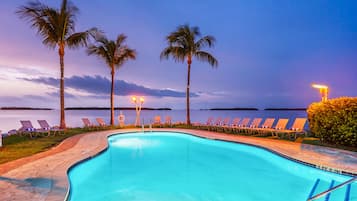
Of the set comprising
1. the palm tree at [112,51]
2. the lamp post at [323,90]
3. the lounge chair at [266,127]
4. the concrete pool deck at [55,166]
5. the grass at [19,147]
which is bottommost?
the concrete pool deck at [55,166]

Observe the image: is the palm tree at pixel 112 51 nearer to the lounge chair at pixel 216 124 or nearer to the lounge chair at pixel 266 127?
the lounge chair at pixel 216 124

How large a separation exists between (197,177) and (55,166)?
312 centimetres

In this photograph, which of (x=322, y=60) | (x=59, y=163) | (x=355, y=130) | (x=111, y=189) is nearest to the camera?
(x=111, y=189)

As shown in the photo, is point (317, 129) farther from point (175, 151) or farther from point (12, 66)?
point (12, 66)

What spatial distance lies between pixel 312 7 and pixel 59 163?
62.9 ft

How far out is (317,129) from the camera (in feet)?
29.5

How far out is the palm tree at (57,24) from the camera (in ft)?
36.6

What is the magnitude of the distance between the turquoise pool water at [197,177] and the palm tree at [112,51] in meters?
7.38

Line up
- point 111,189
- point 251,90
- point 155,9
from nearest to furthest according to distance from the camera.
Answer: point 111,189 < point 155,9 < point 251,90

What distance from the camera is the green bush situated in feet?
25.2

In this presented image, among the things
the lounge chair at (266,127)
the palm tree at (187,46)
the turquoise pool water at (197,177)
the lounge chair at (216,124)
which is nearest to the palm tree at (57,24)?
the palm tree at (187,46)

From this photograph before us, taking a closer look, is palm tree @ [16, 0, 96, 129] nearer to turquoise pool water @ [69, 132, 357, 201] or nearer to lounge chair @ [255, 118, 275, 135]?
turquoise pool water @ [69, 132, 357, 201]

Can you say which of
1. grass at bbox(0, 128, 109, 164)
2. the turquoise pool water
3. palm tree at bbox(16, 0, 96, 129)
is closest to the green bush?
the turquoise pool water

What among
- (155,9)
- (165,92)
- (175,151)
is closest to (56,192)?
(175,151)
